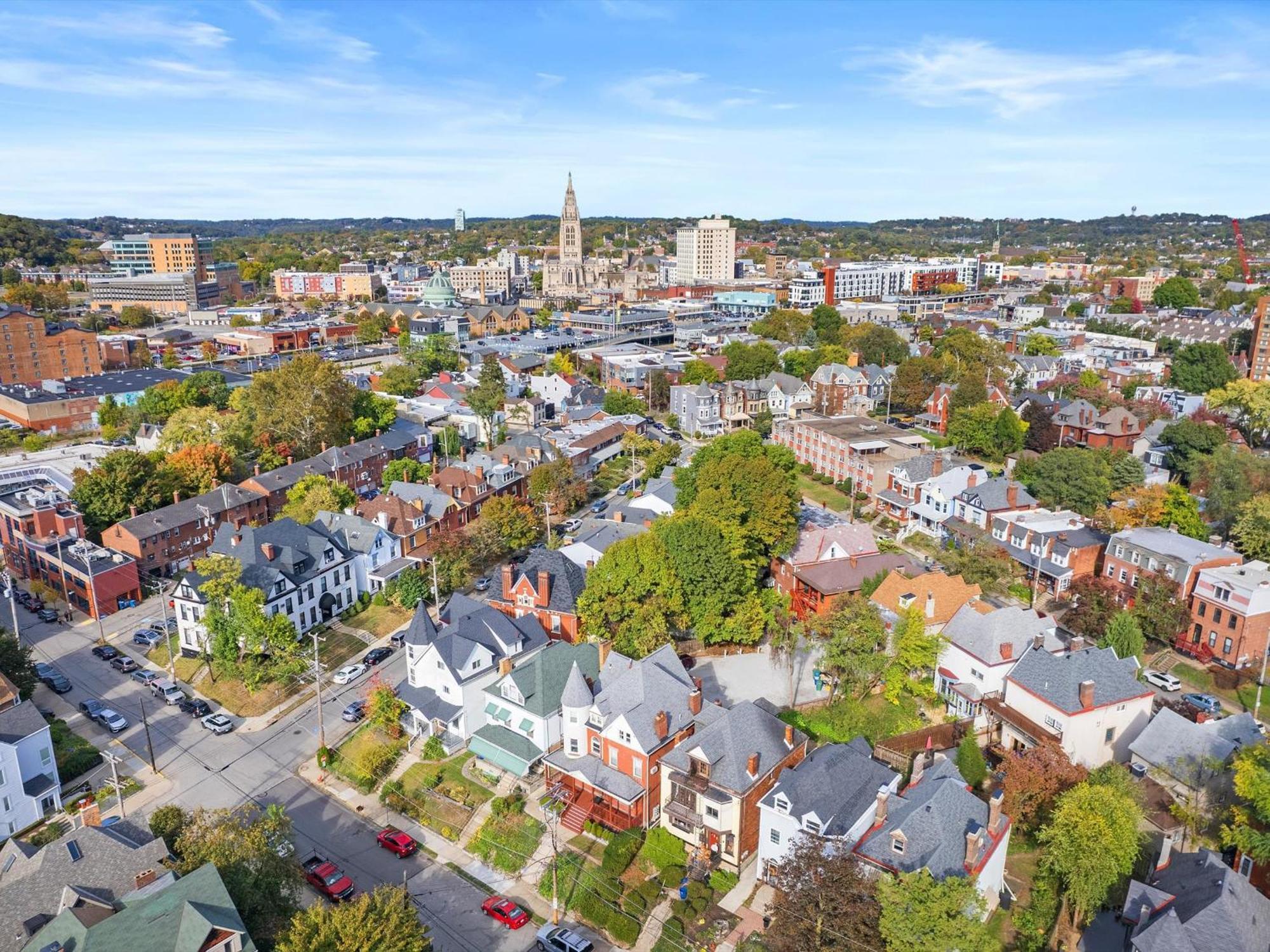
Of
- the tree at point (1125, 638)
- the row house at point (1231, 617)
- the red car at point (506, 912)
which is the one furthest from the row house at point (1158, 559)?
the red car at point (506, 912)

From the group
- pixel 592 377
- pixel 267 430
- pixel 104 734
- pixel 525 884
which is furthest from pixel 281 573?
pixel 592 377

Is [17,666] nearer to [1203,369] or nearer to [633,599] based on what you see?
[633,599]

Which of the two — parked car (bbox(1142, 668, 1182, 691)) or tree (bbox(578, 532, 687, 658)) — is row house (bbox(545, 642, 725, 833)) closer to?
tree (bbox(578, 532, 687, 658))

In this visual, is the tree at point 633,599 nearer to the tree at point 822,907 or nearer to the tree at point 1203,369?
the tree at point 822,907

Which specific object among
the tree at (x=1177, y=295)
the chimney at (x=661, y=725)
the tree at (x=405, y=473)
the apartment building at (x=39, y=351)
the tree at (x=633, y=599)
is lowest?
the chimney at (x=661, y=725)

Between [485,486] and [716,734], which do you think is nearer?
[716,734]

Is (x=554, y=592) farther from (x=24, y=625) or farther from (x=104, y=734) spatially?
(x=24, y=625)
